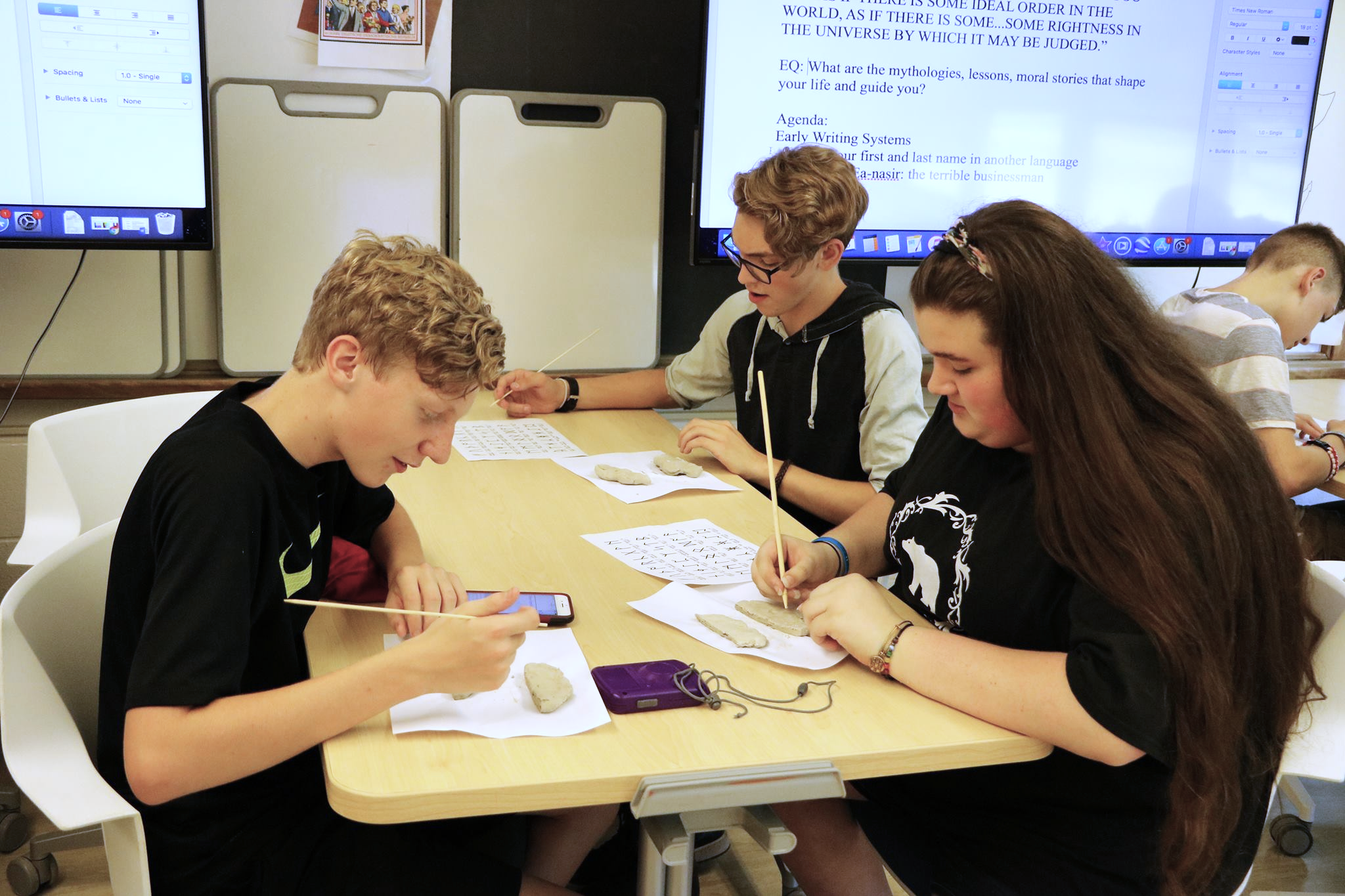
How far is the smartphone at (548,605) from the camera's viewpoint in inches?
47.8

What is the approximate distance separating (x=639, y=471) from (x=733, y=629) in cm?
62

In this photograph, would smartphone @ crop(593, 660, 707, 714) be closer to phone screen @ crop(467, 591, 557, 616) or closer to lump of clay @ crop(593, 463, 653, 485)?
phone screen @ crop(467, 591, 557, 616)

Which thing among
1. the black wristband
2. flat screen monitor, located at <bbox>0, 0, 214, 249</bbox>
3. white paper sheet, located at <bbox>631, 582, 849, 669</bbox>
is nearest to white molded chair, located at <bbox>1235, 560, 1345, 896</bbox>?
white paper sheet, located at <bbox>631, 582, 849, 669</bbox>

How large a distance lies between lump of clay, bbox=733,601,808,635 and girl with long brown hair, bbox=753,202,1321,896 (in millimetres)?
44

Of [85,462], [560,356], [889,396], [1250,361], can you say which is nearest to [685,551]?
[889,396]

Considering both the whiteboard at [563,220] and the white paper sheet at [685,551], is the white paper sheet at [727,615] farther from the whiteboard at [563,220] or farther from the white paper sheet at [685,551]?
the whiteboard at [563,220]

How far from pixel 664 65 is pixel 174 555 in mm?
1937

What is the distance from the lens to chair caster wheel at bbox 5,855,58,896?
70.1 inches

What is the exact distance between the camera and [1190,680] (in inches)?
38.4

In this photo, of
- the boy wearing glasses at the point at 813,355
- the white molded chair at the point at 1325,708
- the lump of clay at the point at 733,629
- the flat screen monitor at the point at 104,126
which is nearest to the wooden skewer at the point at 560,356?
the boy wearing glasses at the point at 813,355

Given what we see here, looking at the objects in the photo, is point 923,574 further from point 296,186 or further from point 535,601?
point 296,186

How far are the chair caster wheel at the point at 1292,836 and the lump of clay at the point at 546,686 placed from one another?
1.67m

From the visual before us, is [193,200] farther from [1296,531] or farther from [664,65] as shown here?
[1296,531]

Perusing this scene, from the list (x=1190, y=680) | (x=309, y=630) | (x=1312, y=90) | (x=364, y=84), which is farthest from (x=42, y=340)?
(x=1312, y=90)
